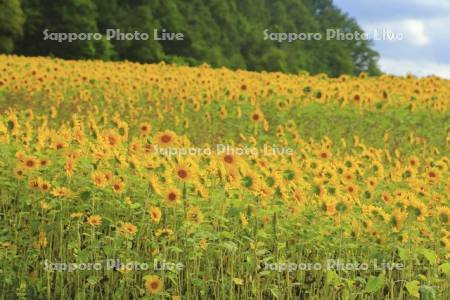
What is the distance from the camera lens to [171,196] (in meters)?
5.83

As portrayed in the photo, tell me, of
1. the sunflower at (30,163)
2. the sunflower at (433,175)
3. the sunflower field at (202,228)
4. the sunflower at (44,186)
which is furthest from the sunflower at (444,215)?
the sunflower at (30,163)

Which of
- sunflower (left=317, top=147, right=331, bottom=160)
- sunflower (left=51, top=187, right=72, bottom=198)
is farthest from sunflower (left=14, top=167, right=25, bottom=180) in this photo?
sunflower (left=317, top=147, right=331, bottom=160)

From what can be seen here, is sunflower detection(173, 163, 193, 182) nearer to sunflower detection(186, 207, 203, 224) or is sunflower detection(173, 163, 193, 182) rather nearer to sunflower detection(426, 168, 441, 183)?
sunflower detection(186, 207, 203, 224)

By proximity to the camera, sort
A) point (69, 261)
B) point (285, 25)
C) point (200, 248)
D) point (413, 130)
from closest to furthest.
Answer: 1. point (200, 248)
2. point (69, 261)
3. point (413, 130)
4. point (285, 25)

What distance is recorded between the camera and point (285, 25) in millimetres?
42469

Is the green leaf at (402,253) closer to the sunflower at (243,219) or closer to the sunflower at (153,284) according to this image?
the sunflower at (243,219)

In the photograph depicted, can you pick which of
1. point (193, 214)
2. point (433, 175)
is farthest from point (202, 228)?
point (433, 175)

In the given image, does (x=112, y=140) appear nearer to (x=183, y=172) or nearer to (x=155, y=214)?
(x=183, y=172)

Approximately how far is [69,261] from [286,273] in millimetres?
1665

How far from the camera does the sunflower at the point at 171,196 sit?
230 inches

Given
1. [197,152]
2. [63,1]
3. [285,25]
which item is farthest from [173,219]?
[285,25]

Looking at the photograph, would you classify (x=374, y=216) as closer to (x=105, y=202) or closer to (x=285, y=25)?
(x=105, y=202)

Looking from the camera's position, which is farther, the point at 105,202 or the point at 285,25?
the point at 285,25

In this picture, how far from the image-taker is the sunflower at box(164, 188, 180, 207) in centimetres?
583
